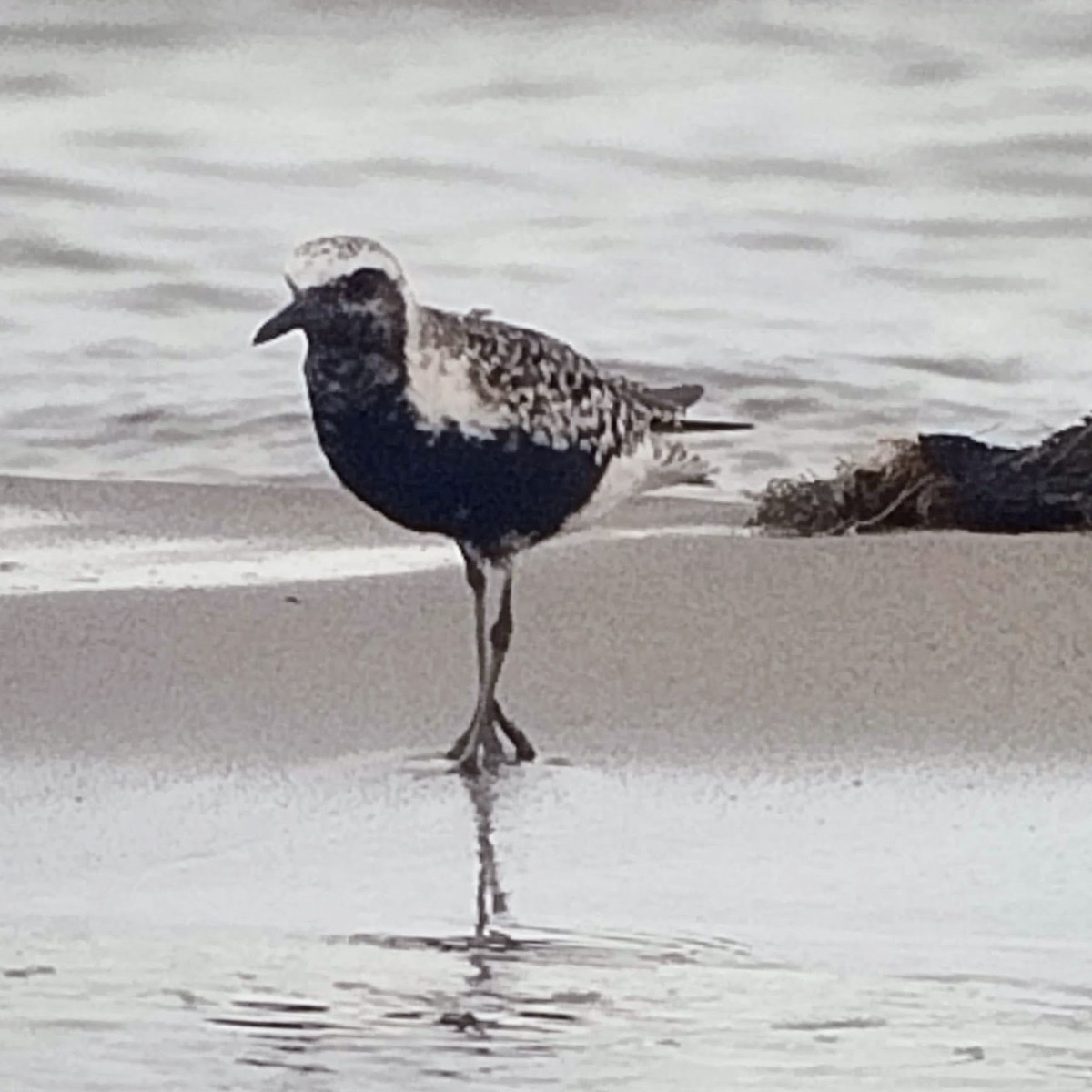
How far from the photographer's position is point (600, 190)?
221 cm

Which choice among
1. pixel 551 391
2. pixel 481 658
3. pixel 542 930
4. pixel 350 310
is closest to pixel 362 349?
pixel 350 310

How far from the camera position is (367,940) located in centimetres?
187

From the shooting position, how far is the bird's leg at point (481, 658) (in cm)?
206

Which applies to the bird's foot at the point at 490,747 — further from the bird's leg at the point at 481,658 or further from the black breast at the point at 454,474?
the black breast at the point at 454,474

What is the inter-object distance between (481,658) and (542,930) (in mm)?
282

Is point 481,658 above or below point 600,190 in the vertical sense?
below

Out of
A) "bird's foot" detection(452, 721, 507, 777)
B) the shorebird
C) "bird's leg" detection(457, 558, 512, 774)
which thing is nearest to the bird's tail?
the shorebird

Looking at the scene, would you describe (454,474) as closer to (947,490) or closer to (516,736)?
(516,736)

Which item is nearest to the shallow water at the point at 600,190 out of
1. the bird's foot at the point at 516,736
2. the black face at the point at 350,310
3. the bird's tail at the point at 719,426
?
the bird's tail at the point at 719,426

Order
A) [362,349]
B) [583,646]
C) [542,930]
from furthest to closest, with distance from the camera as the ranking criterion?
[583,646] < [362,349] < [542,930]

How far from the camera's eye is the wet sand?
174 cm

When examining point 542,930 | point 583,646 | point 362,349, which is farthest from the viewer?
point 583,646

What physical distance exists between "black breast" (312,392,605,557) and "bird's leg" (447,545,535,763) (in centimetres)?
2

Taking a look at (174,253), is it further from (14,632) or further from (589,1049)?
(589,1049)
